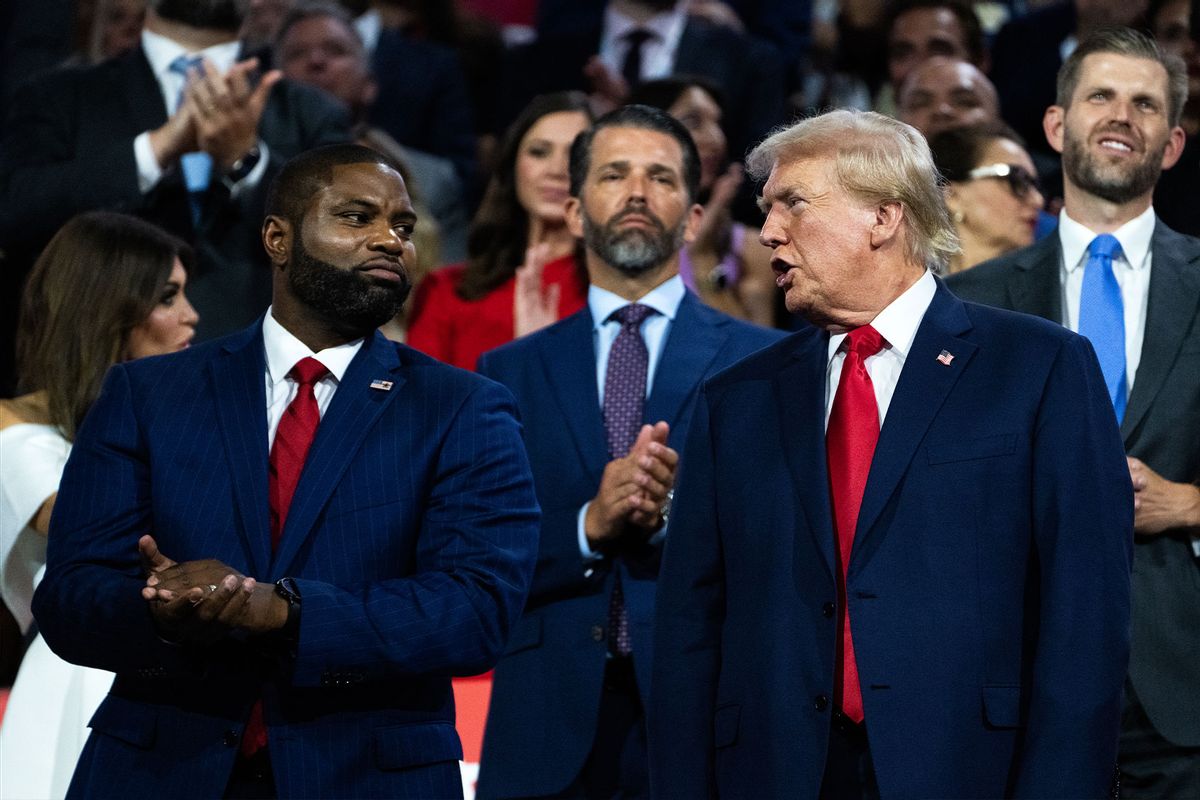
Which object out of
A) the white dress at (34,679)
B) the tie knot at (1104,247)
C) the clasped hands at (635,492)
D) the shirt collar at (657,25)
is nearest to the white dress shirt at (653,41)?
the shirt collar at (657,25)

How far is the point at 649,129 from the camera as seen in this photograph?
479 cm

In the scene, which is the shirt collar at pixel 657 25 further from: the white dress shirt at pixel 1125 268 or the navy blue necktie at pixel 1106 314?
the navy blue necktie at pixel 1106 314

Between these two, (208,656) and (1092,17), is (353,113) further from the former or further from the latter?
(208,656)

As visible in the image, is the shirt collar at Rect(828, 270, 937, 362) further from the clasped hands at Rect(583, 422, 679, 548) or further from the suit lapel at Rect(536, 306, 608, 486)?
the suit lapel at Rect(536, 306, 608, 486)

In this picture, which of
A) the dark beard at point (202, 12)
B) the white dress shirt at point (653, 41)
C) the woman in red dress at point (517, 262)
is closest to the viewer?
the woman in red dress at point (517, 262)

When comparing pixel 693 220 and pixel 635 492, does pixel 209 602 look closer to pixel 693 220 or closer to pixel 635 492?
pixel 635 492

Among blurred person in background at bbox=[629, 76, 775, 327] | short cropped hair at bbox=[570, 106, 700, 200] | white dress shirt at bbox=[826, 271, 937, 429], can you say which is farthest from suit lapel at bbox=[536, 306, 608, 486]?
blurred person in background at bbox=[629, 76, 775, 327]

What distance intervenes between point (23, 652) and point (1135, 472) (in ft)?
9.39

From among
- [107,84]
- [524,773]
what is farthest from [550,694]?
[107,84]

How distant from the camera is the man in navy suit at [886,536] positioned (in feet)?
9.86

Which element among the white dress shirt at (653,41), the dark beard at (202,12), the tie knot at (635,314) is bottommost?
the tie knot at (635,314)

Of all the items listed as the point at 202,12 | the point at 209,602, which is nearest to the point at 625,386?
the point at 209,602

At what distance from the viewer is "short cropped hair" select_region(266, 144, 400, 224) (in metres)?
3.48

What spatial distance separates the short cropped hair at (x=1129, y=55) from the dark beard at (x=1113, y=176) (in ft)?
0.67
